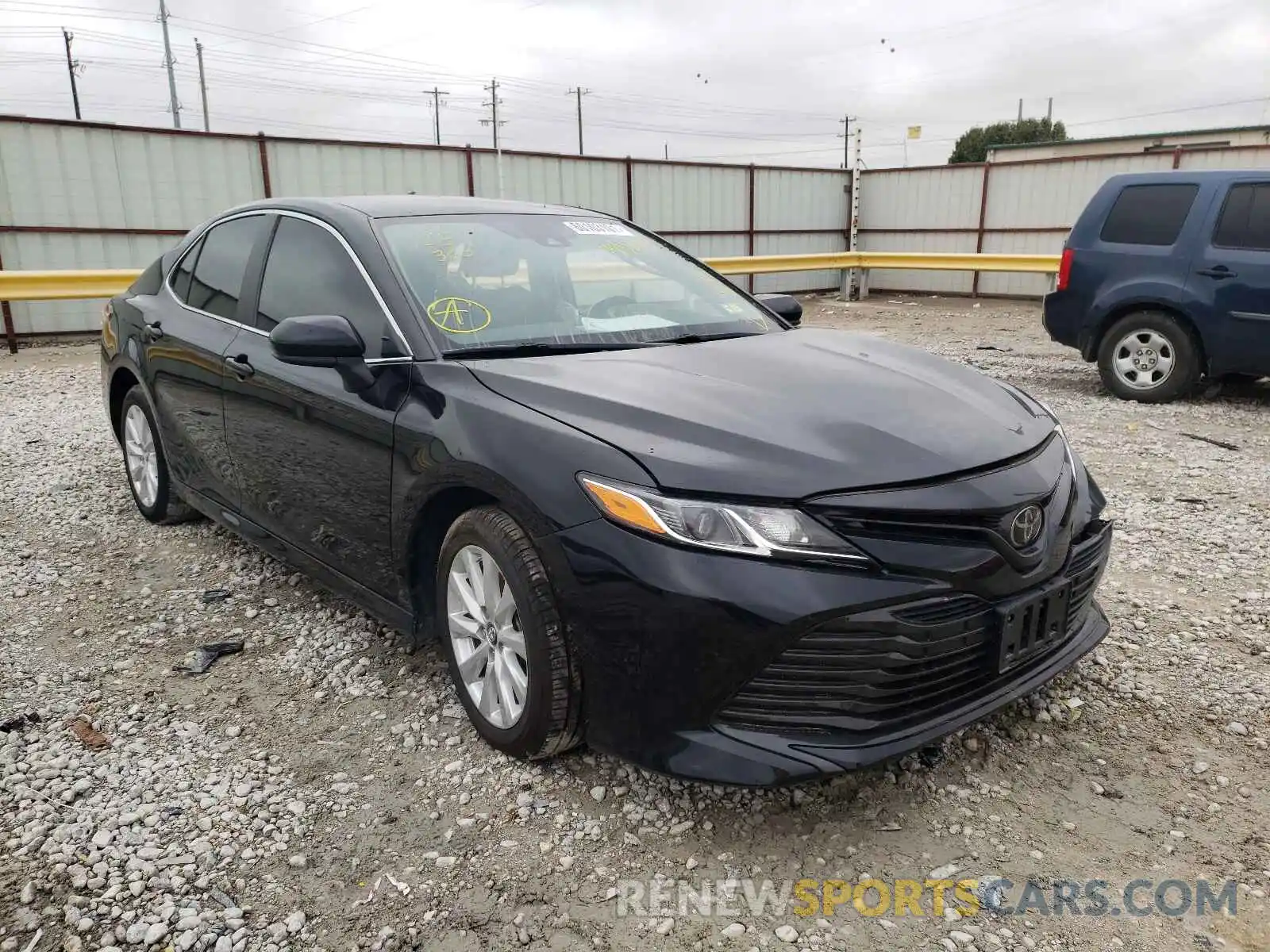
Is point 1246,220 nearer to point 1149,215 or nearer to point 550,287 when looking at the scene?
point 1149,215

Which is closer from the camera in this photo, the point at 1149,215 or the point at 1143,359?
the point at 1149,215

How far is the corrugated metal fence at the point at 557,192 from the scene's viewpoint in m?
12.5

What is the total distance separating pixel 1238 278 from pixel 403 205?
6523mm

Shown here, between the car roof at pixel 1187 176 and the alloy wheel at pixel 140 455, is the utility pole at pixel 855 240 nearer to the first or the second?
the car roof at pixel 1187 176

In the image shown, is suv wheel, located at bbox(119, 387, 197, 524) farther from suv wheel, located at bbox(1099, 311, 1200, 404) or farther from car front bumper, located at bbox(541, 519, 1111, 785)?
suv wheel, located at bbox(1099, 311, 1200, 404)

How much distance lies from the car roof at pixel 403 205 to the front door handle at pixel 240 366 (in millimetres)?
628

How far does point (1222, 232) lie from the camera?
731cm

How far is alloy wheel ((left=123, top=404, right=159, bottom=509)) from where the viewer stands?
187 inches

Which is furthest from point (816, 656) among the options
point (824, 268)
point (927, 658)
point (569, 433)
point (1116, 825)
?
point (824, 268)

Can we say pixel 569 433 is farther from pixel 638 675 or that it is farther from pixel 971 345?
pixel 971 345

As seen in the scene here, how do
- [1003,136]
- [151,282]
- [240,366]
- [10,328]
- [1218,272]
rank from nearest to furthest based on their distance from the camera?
[240,366] → [151,282] → [1218,272] → [10,328] → [1003,136]

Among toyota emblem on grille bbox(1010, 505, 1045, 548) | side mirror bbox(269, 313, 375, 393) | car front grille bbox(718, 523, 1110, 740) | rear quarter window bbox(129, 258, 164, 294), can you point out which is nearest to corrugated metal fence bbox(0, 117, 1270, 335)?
rear quarter window bbox(129, 258, 164, 294)

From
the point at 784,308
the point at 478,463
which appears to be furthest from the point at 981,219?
the point at 478,463

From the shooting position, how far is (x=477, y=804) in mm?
2576
